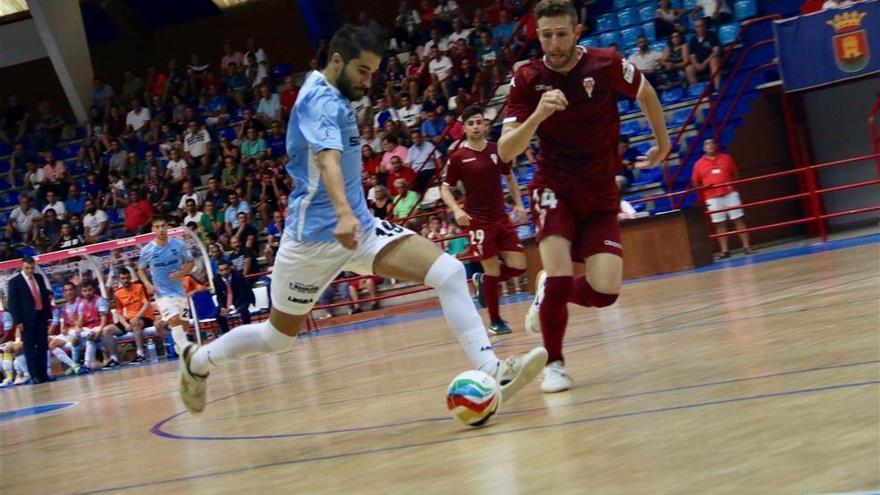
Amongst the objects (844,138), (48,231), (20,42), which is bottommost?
(844,138)

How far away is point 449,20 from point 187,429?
17.9 m

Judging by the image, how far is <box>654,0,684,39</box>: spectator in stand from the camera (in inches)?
773

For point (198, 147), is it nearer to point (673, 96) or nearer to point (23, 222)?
point (23, 222)

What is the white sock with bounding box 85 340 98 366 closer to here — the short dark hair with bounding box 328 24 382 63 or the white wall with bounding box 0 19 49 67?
the white wall with bounding box 0 19 49 67

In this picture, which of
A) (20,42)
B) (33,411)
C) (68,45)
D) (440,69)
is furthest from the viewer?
(20,42)

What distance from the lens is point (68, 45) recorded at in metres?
28.2

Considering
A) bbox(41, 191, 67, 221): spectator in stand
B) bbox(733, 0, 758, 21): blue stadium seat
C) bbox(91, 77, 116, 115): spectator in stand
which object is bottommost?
bbox(41, 191, 67, 221): spectator in stand

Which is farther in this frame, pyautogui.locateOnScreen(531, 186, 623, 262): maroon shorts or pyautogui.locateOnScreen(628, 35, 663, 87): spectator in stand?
pyautogui.locateOnScreen(628, 35, 663, 87): spectator in stand

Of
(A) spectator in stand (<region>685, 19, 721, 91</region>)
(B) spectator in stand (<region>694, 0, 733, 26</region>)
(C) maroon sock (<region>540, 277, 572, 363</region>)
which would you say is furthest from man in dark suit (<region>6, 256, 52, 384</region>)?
(C) maroon sock (<region>540, 277, 572, 363</region>)

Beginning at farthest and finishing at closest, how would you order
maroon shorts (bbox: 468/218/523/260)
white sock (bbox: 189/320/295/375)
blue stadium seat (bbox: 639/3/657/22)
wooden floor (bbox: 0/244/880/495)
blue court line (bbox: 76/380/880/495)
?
blue stadium seat (bbox: 639/3/657/22), maroon shorts (bbox: 468/218/523/260), white sock (bbox: 189/320/295/375), blue court line (bbox: 76/380/880/495), wooden floor (bbox: 0/244/880/495)

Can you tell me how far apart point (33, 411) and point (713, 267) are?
9209mm

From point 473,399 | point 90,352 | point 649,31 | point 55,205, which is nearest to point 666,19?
point 649,31

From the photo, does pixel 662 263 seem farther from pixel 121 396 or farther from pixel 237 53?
pixel 237 53

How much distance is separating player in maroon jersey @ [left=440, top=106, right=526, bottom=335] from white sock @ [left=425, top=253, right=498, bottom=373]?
5.21m
